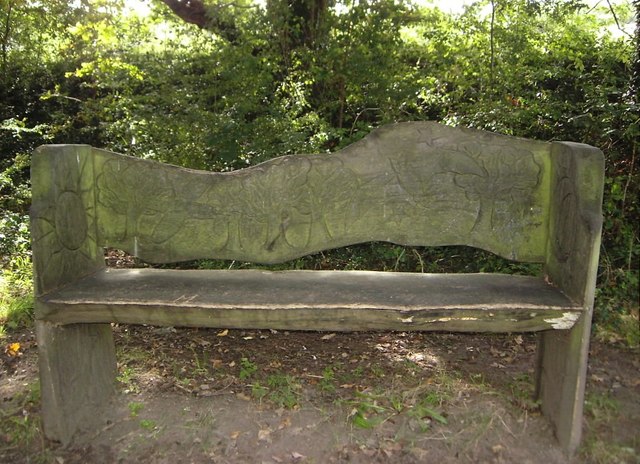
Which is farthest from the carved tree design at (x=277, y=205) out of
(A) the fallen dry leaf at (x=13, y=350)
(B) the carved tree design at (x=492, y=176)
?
(A) the fallen dry leaf at (x=13, y=350)

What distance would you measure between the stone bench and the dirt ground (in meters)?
0.19

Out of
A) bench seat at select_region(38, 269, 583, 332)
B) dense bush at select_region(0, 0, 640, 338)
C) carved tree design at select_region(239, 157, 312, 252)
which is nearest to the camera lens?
bench seat at select_region(38, 269, 583, 332)

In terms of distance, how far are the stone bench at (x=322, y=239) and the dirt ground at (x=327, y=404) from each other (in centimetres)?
19

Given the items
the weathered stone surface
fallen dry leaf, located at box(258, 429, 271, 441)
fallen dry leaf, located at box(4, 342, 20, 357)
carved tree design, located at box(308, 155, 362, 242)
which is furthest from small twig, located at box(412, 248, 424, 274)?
fallen dry leaf, located at box(4, 342, 20, 357)

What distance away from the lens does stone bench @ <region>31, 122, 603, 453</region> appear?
2260 mm

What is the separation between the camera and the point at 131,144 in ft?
18.0

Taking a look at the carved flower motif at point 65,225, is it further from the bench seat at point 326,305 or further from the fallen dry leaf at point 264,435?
the fallen dry leaf at point 264,435

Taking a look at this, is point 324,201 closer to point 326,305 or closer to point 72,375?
point 326,305

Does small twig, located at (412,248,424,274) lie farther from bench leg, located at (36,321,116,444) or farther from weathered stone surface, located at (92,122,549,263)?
Answer: bench leg, located at (36,321,116,444)

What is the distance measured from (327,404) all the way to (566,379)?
1104 mm

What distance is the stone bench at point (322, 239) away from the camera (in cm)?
226

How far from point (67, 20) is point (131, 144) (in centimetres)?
186

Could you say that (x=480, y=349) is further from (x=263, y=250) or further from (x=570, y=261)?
(x=263, y=250)

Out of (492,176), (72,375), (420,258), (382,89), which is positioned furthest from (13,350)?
(382,89)
